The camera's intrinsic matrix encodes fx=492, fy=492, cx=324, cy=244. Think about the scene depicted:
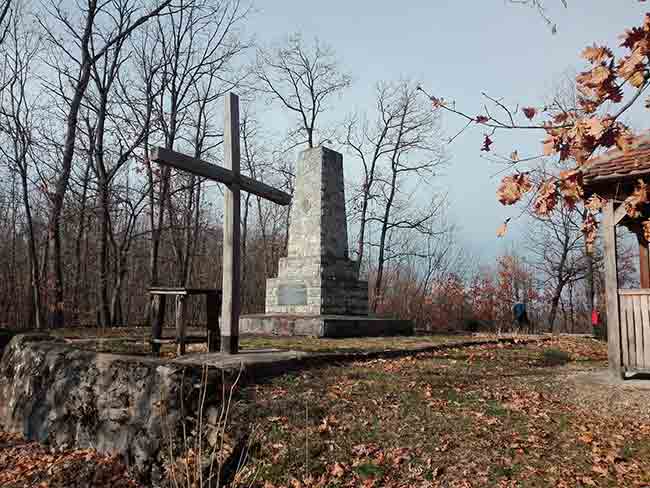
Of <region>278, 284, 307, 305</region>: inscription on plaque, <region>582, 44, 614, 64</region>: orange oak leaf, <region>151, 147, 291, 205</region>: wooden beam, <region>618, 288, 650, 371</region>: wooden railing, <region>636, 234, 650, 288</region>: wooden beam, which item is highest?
<region>151, 147, 291, 205</region>: wooden beam

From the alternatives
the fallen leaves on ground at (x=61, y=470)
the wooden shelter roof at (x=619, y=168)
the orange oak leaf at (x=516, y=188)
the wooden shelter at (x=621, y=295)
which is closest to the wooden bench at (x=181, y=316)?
the fallen leaves on ground at (x=61, y=470)

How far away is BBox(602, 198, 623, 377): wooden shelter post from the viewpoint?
7293mm

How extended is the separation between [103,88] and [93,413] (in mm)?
13629

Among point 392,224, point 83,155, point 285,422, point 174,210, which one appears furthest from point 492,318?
point 285,422

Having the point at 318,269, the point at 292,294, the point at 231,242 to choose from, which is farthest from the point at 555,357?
the point at 231,242

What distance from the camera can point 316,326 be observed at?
1132cm

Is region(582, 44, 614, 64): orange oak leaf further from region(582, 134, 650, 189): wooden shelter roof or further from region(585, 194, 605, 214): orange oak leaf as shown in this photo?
region(582, 134, 650, 189): wooden shelter roof

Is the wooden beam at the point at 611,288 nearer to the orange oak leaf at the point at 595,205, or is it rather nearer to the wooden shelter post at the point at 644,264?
the wooden shelter post at the point at 644,264

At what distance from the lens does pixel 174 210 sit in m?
18.0

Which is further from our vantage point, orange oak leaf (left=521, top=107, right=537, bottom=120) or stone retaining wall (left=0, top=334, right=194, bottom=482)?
stone retaining wall (left=0, top=334, right=194, bottom=482)

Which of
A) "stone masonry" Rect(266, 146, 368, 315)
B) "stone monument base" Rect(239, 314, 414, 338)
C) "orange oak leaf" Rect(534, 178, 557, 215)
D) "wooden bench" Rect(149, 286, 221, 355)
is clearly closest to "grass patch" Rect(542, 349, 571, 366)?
"stone monument base" Rect(239, 314, 414, 338)

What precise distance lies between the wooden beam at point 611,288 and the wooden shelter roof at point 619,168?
0.44 metres

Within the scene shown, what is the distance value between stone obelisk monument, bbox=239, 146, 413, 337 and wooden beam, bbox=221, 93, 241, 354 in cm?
542

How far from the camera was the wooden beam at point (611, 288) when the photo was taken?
7.29m
